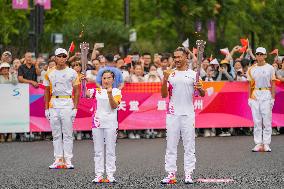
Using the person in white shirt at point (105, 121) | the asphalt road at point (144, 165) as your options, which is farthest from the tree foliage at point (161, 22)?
the person in white shirt at point (105, 121)

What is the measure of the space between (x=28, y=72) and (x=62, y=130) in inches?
234

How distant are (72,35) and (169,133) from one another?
2953 cm

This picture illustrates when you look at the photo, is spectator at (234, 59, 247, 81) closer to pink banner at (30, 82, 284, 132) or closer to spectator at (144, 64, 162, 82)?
pink banner at (30, 82, 284, 132)

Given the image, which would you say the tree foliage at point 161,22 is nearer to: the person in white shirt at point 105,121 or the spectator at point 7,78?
the spectator at point 7,78

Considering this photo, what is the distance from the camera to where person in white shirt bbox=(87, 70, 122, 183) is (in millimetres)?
15180

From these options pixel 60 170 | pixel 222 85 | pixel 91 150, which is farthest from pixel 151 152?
pixel 222 85

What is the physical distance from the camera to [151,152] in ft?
66.0

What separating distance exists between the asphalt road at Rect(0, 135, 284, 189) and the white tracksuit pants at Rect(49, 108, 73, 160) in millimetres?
325

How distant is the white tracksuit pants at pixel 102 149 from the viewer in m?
15.1

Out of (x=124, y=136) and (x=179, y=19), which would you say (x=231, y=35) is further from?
(x=124, y=136)

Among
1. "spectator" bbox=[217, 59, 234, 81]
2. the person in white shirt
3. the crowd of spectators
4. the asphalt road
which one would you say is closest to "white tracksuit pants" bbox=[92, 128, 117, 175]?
the person in white shirt

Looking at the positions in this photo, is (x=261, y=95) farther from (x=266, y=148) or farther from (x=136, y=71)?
(x=136, y=71)

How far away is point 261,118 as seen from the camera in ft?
67.6

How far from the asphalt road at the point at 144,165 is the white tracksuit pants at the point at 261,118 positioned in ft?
0.94
